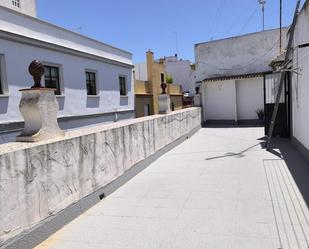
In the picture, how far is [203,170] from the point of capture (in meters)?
8.34

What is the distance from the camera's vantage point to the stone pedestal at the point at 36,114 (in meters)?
4.76

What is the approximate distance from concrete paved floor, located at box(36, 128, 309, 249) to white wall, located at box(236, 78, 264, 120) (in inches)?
471

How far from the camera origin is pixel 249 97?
20.8 meters

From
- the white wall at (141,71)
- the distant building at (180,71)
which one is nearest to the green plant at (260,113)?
the white wall at (141,71)

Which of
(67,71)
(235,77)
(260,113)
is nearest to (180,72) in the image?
(235,77)

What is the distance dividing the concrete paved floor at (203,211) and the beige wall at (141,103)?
15779 millimetres

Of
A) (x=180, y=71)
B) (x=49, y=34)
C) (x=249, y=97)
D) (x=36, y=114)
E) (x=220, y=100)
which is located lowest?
(x=36, y=114)

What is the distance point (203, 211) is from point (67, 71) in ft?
38.1

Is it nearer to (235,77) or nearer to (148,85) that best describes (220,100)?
(235,77)

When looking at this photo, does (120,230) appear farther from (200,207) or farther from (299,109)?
(299,109)

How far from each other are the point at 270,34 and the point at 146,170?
1564 centimetres

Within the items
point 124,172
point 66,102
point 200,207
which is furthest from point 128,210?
point 66,102

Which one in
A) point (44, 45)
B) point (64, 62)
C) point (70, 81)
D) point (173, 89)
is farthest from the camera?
point (173, 89)

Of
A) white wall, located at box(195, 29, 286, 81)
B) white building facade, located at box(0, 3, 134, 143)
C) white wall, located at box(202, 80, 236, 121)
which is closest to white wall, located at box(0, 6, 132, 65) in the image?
white building facade, located at box(0, 3, 134, 143)
